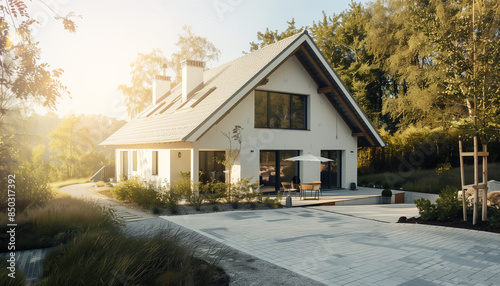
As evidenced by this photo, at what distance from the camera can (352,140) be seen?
18.9m

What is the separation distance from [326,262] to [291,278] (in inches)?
42.7

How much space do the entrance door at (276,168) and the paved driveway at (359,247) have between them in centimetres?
497

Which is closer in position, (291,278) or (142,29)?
(291,278)

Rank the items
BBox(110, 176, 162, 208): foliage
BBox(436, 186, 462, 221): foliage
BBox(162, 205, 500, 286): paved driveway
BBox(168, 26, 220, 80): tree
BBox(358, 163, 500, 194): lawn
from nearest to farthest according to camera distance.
Result: BBox(162, 205, 500, 286): paved driveway < BBox(436, 186, 462, 221): foliage < BBox(110, 176, 162, 208): foliage < BBox(358, 163, 500, 194): lawn < BBox(168, 26, 220, 80): tree

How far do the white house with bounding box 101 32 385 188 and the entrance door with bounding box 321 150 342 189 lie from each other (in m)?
A: 0.05

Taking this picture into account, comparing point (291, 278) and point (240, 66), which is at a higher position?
point (240, 66)

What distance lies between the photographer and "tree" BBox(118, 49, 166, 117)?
Result: 35.6 m

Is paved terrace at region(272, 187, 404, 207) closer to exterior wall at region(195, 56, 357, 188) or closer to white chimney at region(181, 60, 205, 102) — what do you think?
exterior wall at region(195, 56, 357, 188)

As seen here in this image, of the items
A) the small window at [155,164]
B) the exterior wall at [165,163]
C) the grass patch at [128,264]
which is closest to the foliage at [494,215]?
the grass patch at [128,264]

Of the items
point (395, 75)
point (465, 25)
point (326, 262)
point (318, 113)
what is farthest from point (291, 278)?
point (395, 75)

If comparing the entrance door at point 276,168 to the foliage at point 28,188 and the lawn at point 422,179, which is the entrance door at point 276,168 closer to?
the lawn at point 422,179

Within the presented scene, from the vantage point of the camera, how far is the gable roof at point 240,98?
13461 millimetres

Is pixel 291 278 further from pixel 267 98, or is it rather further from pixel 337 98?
pixel 337 98

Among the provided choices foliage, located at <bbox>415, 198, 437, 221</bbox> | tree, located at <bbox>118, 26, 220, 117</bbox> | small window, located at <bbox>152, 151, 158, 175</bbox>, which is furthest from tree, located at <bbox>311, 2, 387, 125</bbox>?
foliage, located at <bbox>415, 198, 437, 221</bbox>
